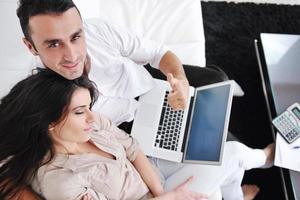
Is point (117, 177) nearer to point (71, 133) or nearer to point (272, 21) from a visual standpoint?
point (71, 133)

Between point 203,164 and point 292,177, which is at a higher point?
point 203,164

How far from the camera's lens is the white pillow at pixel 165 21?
70.3 inches

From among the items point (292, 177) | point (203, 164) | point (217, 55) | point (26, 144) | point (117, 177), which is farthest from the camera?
point (217, 55)

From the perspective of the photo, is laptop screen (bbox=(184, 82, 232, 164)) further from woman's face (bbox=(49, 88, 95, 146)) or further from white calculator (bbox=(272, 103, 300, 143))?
woman's face (bbox=(49, 88, 95, 146))

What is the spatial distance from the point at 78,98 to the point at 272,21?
57.0 inches

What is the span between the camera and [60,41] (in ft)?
3.73

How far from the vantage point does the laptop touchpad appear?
5.09 ft

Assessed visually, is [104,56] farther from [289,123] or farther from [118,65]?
[289,123]

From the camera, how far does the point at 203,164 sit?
4.60 feet

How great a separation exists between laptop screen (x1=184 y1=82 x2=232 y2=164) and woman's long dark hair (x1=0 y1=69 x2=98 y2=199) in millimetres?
513

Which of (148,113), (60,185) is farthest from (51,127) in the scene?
(148,113)

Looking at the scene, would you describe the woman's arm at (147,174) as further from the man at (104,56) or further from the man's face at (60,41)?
the man's face at (60,41)

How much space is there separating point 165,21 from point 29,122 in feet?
3.05

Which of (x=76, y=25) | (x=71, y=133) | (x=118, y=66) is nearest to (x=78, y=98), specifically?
(x=71, y=133)
